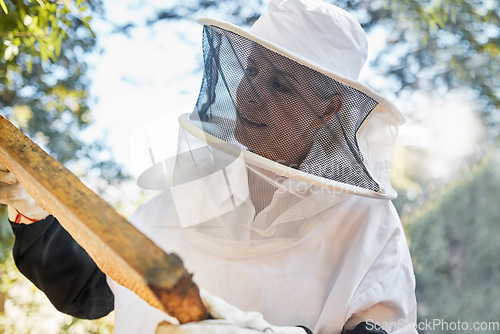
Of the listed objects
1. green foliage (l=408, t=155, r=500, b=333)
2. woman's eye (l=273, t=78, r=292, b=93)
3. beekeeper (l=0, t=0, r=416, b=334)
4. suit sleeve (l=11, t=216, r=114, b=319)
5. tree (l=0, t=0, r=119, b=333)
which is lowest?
green foliage (l=408, t=155, r=500, b=333)

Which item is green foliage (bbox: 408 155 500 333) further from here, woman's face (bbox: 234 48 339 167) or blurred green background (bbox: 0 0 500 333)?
woman's face (bbox: 234 48 339 167)

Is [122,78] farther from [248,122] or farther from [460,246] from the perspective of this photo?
[460,246]

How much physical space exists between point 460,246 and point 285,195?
12842mm

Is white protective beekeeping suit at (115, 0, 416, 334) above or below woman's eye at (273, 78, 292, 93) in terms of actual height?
below

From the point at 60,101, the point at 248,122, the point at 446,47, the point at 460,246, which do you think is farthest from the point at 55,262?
the point at 460,246

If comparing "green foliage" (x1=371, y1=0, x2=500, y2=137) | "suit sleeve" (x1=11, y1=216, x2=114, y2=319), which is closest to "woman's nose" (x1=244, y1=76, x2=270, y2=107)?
"suit sleeve" (x1=11, y1=216, x2=114, y2=319)

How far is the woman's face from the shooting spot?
1.44 meters

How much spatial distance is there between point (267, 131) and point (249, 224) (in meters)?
0.30

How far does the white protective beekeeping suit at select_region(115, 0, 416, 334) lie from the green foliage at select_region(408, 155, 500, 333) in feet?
36.7

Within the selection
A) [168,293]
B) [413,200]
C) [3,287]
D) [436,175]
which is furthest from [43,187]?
[413,200]

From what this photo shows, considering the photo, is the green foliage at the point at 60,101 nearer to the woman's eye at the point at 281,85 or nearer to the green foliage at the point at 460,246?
the woman's eye at the point at 281,85

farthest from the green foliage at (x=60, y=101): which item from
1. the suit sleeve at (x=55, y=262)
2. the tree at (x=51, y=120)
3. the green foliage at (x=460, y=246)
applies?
the green foliage at (x=460, y=246)

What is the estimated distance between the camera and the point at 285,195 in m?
1.43

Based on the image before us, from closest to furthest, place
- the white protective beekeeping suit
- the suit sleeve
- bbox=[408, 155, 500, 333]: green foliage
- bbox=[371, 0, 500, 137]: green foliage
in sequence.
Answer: the white protective beekeeping suit < the suit sleeve < bbox=[371, 0, 500, 137]: green foliage < bbox=[408, 155, 500, 333]: green foliage
